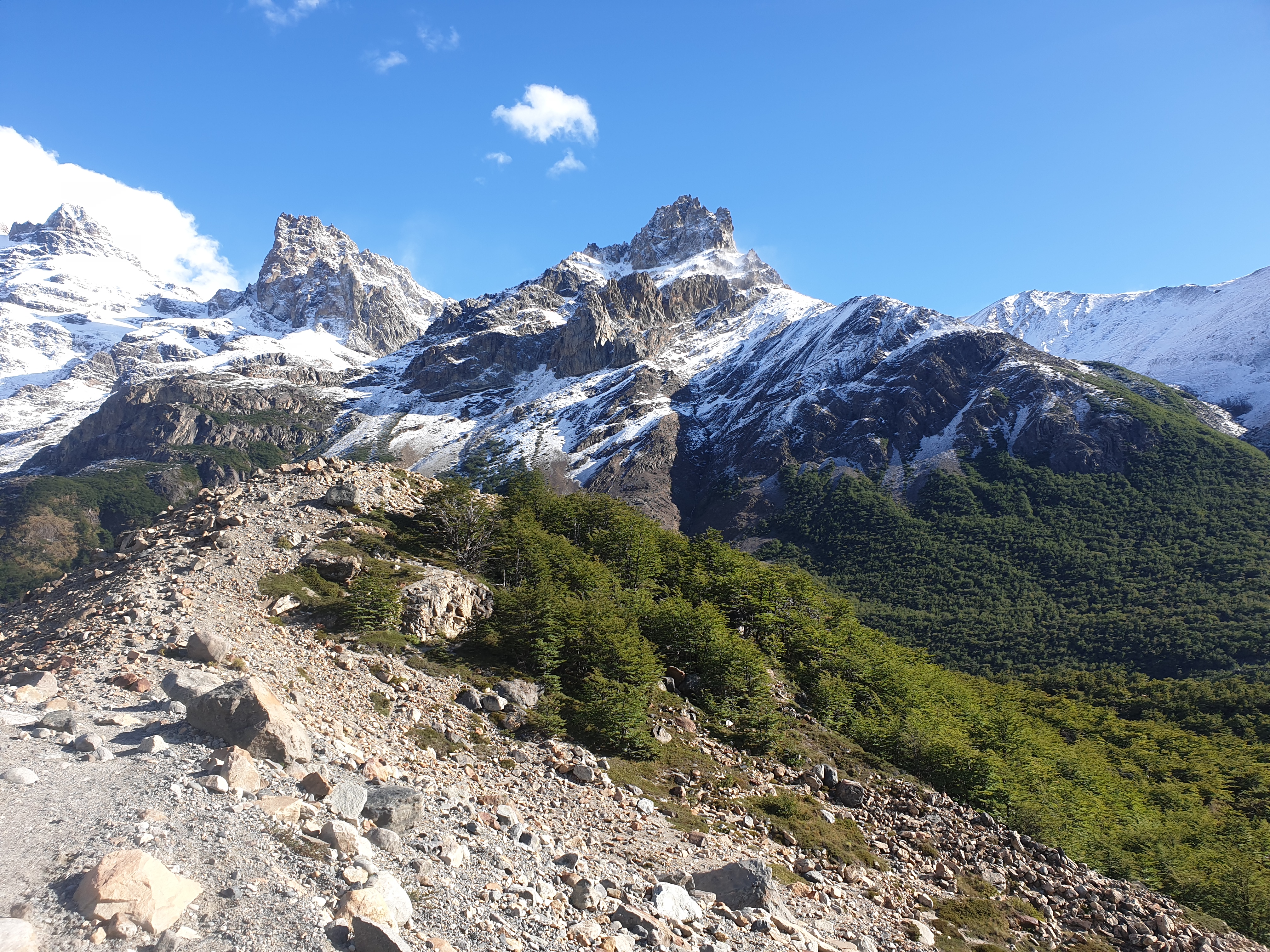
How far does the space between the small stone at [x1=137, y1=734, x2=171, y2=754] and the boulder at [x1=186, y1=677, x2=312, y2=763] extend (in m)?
0.81

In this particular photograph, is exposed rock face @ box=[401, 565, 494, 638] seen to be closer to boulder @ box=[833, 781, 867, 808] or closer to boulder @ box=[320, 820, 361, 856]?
→ boulder @ box=[320, 820, 361, 856]

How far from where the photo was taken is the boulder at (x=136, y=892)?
746cm

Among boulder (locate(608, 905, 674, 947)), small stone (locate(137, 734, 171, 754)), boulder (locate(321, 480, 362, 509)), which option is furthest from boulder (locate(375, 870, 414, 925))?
boulder (locate(321, 480, 362, 509))

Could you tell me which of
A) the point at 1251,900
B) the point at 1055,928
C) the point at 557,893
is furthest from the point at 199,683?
the point at 1251,900

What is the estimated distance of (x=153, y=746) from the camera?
39.1 ft

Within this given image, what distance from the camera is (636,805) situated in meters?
17.7

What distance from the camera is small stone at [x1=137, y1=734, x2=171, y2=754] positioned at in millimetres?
11844

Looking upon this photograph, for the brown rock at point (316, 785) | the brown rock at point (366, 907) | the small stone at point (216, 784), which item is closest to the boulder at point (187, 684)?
the small stone at point (216, 784)

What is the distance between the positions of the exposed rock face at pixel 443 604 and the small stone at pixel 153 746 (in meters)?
12.4

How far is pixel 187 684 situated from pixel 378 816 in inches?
286

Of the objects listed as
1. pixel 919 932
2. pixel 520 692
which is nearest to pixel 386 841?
pixel 520 692

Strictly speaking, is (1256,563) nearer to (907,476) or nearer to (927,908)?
(907,476)

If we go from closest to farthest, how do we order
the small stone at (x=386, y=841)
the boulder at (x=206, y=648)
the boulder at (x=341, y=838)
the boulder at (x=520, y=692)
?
the boulder at (x=341, y=838), the small stone at (x=386, y=841), the boulder at (x=206, y=648), the boulder at (x=520, y=692)

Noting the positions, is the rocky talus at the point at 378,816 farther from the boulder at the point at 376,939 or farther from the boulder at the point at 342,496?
the boulder at the point at 342,496
